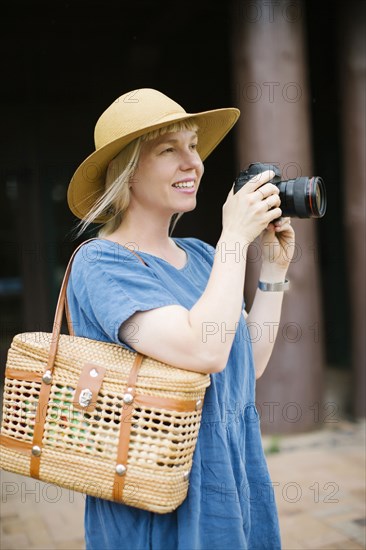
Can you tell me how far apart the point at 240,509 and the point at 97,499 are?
325 mm

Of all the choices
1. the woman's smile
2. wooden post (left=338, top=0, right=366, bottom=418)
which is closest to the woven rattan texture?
the woman's smile

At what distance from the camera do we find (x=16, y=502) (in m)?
3.38

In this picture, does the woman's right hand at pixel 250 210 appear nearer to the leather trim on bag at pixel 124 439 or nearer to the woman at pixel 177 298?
the woman at pixel 177 298

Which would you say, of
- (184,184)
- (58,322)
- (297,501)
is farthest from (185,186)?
(297,501)

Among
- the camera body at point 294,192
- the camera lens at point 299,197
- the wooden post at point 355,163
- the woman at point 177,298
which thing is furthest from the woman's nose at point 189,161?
the wooden post at point 355,163

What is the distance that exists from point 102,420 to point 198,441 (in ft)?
0.77

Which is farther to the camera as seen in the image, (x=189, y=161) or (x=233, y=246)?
(x=189, y=161)

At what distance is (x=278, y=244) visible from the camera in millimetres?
1628

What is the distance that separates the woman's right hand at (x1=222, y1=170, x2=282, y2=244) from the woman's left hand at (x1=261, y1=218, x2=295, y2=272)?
0.18m

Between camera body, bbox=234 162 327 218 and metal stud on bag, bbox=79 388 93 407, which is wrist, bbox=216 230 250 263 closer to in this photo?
camera body, bbox=234 162 327 218

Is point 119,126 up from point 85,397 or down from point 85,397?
up

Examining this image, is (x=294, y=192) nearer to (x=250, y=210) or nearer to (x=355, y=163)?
(x=250, y=210)

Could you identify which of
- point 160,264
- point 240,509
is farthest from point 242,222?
point 240,509

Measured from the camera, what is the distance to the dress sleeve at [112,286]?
4.16ft
